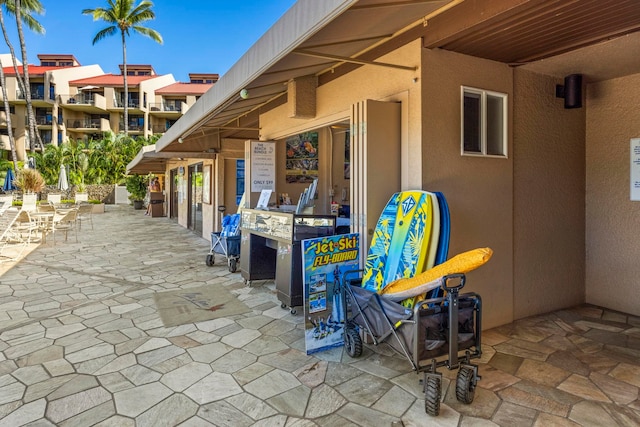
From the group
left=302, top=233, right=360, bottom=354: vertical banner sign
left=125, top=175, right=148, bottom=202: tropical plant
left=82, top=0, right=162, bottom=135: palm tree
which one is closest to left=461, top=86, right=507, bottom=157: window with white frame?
left=302, top=233, right=360, bottom=354: vertical banner sign

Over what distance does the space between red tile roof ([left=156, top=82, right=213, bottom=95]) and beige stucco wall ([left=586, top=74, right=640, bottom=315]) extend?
36.8m

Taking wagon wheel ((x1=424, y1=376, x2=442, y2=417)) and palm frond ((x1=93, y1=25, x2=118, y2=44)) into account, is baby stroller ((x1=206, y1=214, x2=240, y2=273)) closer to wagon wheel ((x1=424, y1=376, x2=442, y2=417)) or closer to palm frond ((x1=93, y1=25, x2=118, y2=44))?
wagon wheel ((x1=424, y1=376, x2=442, y2=417))

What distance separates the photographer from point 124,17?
2927 centimetres

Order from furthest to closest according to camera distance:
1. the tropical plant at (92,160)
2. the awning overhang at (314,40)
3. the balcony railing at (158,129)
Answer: the balcony railing at (158,129), the tropical plant at (92,160), the awning overhang at (314,40)

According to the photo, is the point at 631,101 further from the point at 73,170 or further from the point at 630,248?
the point at 73,170

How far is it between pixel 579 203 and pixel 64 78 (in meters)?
40.1

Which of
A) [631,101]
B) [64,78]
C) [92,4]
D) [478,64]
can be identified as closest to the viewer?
[478,64]

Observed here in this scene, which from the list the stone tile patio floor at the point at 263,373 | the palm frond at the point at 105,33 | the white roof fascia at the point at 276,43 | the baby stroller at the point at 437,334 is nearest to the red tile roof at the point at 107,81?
the palm frond at the point at 105,33

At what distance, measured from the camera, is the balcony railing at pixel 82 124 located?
35.0 m

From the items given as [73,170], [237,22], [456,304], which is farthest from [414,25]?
[73,170]

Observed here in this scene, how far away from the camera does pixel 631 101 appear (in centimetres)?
434

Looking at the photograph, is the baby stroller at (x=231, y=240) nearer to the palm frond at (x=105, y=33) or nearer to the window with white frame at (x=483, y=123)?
the window with white frame at (x=483, y=123)

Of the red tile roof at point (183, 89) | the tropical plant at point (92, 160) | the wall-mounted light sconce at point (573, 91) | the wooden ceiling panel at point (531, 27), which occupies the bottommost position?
the wall-mounted light sconce at point (573, 91)

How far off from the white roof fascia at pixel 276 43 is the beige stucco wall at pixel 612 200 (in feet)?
12.4
